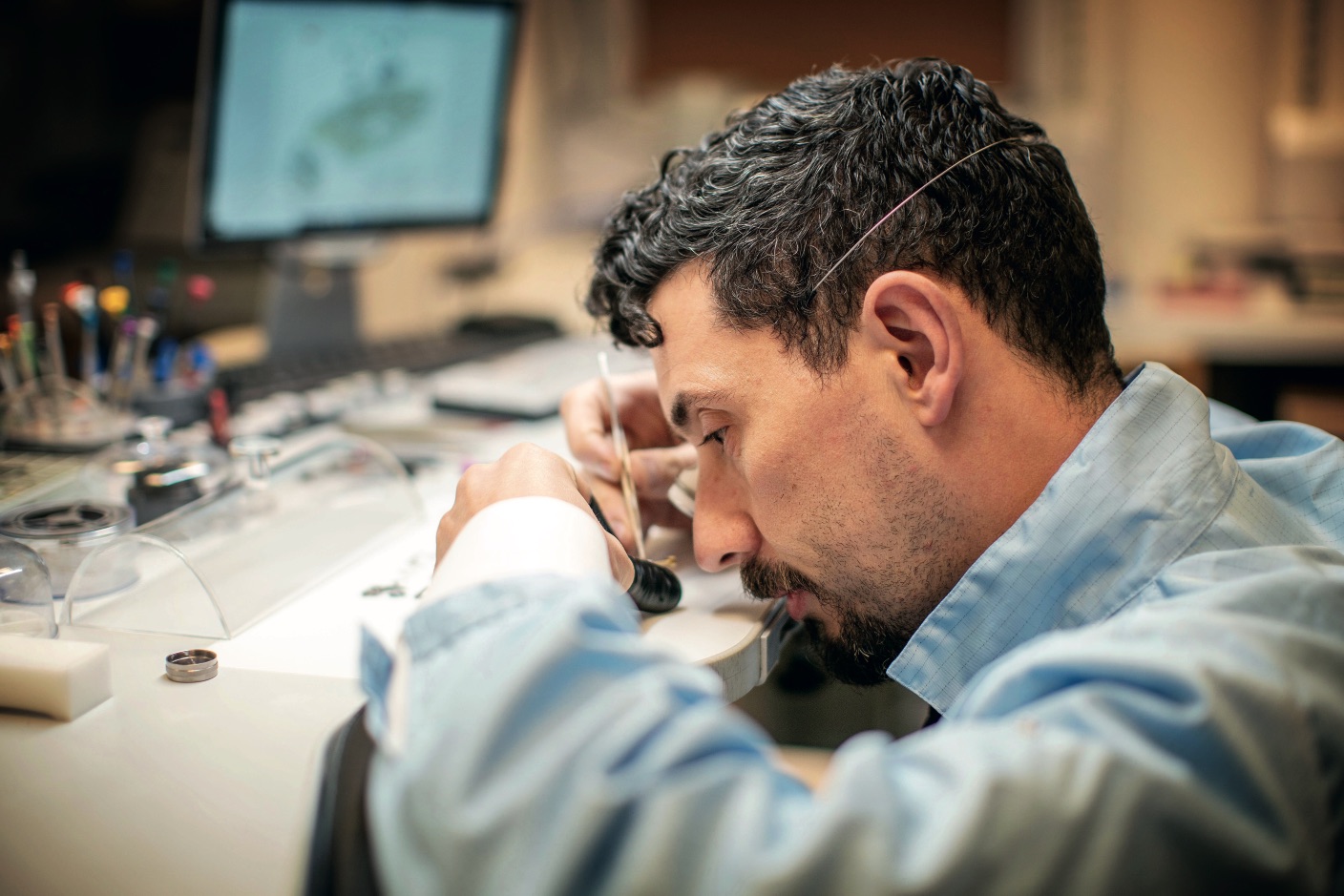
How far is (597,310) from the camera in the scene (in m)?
0.97

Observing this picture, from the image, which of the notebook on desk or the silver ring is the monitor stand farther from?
the silver ring

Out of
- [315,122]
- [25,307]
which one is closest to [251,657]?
[25,307]

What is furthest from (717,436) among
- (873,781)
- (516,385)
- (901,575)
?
(516,385)

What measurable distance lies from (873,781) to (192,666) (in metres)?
0.49

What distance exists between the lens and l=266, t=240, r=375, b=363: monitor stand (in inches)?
68.2

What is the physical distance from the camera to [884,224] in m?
0.80

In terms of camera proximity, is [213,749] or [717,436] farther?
[717,436]

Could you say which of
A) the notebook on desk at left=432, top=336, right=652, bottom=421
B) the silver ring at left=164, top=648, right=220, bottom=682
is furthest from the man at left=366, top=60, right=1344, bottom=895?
the notebook on desk at left=432, top=336, right=652, bottom=421

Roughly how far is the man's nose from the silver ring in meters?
0.37

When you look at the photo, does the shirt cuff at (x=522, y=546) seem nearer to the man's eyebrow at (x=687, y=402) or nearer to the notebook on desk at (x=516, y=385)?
the man's eyebrow at (x=687, y=402)

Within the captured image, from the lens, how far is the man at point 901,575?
48 cm

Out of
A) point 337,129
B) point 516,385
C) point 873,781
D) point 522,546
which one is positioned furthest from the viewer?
point 337,129

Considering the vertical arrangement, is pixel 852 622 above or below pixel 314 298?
below

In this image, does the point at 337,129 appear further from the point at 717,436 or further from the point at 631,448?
the point at 717,436
